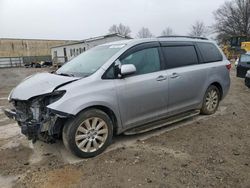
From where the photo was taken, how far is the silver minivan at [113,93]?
3629mm

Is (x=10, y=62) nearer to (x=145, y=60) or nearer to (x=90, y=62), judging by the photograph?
(x=90, y=62)

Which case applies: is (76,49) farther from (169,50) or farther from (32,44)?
(169,50)

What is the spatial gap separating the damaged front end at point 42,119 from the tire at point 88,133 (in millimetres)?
166

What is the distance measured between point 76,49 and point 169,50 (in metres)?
32.4

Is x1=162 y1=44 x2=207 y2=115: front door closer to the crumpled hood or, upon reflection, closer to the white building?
the crumpled hood

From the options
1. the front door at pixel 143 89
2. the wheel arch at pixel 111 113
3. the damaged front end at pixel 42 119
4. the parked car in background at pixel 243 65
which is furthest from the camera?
the parked car in background at pixel 243 65

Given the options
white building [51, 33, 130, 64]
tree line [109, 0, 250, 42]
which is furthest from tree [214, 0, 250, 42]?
white building [51, 33, 130, 64]

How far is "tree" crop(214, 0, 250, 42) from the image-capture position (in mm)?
54344

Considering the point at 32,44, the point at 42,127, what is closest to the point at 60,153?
the point at 42,127

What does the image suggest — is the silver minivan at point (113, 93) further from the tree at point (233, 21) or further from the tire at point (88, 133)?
the tree at point (233, 21)

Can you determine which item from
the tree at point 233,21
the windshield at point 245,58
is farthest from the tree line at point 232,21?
the windshield at point 245,58

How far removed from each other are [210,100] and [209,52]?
3.54 ft

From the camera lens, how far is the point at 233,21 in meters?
56.1

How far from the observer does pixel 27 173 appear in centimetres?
348
